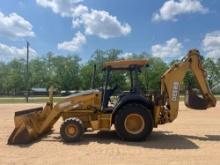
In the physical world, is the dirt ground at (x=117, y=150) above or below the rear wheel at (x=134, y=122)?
below

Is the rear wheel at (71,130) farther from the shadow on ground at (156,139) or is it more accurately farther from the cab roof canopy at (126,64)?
the cab roof canopy at (126,64)

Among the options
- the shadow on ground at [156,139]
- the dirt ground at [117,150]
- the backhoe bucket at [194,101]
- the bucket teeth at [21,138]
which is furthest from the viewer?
the backhoe bucket at [194,101]

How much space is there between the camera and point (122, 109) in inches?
500

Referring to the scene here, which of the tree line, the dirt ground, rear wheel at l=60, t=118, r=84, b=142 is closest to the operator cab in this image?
rear wheel at l=60, t=118, r=84, b=142

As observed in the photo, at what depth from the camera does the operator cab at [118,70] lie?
1310 cm

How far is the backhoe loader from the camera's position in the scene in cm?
1263

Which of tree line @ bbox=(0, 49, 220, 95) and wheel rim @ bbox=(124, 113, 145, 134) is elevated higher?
tree line @ bbox=(0, 49, 220, 95)

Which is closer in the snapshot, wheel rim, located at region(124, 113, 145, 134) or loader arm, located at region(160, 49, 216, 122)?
wheel rim, located at region(124, 113, 145, 134)

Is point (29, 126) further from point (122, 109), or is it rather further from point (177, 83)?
point (177, 83)

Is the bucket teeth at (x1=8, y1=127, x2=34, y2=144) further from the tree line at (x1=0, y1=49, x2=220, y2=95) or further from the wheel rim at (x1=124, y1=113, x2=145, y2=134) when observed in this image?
the tree line at (x1=0, y1=49, x2=220, y2=95)

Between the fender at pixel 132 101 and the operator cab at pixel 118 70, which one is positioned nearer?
the fender at pixel 132 101

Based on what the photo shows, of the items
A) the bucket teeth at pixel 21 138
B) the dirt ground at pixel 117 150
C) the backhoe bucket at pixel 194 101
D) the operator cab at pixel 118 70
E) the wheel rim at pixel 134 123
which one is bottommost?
the dirt ground at pixel 117 150

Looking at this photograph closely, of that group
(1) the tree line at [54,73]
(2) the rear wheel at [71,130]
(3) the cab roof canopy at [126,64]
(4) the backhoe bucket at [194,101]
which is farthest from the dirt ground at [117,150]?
(1) the tree line at [54,73]

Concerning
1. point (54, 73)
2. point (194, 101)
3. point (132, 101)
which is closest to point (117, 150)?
point (132, 101)
